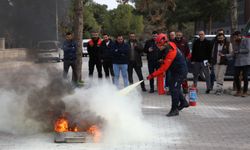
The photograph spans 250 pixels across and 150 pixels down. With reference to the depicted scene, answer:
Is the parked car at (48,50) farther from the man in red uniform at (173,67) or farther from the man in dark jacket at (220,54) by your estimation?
the man in dark jacket at (220,54)

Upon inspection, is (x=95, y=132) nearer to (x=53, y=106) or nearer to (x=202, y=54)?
(x=53, y=106)

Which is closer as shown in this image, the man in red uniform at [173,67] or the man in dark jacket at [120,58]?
the man in red uniform at [173,67]

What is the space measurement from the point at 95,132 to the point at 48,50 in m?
1.56

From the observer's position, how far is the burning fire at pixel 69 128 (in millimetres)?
7504

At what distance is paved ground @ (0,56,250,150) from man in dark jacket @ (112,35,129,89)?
5.79ft

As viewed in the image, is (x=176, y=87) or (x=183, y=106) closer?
(x=176, y=87)

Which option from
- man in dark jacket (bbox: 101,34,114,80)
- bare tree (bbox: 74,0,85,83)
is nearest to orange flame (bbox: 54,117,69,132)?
man in dark jacket (bbox: 101,34,114,80)

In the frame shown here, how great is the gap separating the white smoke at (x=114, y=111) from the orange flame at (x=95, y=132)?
3.7 inches

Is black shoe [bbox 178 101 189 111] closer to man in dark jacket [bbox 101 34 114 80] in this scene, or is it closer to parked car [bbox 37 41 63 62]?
parked car [bbox 37 41 63 62]

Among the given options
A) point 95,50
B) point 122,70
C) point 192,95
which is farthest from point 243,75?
point 95,50

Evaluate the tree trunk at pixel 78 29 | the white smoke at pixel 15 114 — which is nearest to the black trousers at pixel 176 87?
the white smoke at pixel 15 114

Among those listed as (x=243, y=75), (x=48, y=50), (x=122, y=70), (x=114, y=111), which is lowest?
(x=114, y=111)

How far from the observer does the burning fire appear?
7.50m

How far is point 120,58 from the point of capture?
43.9 ft
